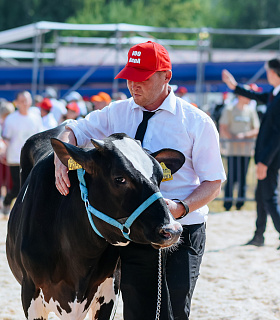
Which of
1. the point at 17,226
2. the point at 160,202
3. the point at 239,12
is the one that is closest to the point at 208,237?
the point at 17,226

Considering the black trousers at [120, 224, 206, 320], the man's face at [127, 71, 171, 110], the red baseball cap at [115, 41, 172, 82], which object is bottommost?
the black trousers at [120, 224, 206, 320]

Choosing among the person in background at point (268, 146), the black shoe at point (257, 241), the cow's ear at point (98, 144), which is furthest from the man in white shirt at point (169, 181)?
the black shoe at point (257, 241)

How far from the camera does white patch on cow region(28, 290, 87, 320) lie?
3396mm

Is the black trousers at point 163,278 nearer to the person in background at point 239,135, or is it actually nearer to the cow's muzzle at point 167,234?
the cow's muzzle at point 167,234

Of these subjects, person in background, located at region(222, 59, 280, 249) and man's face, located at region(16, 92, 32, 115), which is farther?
man's face, located at region(16, 92, 32, 115)

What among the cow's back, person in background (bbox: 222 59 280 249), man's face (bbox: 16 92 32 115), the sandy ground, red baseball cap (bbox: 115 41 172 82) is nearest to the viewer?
red baseball cap (bbox: 115 41 172 82)

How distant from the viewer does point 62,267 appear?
3.38 metres

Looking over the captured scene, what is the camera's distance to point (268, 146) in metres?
6.91

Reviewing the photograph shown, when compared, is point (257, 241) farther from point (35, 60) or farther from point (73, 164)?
point (35, 60)

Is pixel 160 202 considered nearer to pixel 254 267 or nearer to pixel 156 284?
pixel 156 284

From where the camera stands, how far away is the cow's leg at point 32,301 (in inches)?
137

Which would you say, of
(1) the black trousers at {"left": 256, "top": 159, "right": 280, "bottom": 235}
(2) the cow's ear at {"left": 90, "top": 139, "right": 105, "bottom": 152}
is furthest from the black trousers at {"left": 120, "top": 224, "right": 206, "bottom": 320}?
(1) the black trousers at {"left": 256, "top": 159, "right": 280, "bottom": 235}

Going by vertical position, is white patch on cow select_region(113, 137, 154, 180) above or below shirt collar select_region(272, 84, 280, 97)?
above

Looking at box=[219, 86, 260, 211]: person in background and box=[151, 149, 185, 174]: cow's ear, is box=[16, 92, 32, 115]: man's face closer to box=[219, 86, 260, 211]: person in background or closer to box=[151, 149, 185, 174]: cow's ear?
box=[219, 86, 260, 211]: person in background
